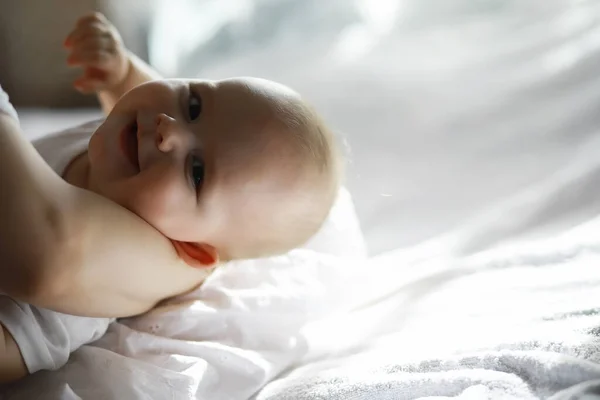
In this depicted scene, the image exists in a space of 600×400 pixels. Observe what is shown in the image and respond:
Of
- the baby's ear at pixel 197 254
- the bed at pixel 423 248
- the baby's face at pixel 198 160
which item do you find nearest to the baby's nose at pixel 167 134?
the baby's face at pixel 198 160

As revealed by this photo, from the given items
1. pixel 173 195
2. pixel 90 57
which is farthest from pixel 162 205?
pixel 90 57

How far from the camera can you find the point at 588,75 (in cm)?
105

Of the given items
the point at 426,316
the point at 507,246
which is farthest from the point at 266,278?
the point at 507,246

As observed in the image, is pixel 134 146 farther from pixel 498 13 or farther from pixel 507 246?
pixel 498 13

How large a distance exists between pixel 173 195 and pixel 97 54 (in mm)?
284

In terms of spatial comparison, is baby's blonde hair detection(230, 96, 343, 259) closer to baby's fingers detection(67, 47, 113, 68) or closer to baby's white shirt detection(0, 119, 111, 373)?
baby's white shirt detection(0, 119, 111, 373)

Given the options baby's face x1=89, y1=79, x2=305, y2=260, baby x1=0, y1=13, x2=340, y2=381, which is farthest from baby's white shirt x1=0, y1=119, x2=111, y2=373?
baby's face x1=89, y1=79, x2=305, y2=260

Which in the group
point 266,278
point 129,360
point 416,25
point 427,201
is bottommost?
point 129,360

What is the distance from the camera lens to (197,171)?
0.71m

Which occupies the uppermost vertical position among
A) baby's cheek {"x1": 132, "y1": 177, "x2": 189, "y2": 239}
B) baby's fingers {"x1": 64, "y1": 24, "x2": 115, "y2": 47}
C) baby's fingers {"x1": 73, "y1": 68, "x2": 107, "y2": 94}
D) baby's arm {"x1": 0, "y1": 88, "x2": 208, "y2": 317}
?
baby's fingers {"x1": 64, "y1": 24, "x2": 115, "y2": 47}

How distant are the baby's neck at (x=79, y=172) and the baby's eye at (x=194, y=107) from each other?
12 cm

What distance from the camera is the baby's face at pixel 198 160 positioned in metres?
0.68

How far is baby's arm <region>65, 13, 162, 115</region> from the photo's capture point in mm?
853

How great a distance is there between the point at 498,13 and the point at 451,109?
18 cm
